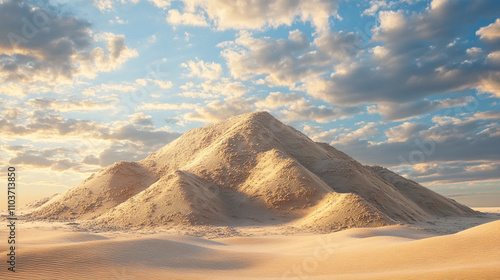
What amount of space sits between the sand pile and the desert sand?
0.33 ft

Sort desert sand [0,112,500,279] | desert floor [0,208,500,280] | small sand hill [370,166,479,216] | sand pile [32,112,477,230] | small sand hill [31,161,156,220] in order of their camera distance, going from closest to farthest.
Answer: desert floor [0,208,500,280] → desert sand [0,112,500,279] → sand pile [32,112,477,230] → small sand hill [31,161,156,220] → small sand hill [370,166,479,216]

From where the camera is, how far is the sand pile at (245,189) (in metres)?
21.9

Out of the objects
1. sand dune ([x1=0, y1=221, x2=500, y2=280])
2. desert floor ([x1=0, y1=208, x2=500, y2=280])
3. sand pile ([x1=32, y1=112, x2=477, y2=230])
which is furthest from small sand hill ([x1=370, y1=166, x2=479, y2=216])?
sand dune ([x1=0, y1=221, x2=500, y2=280])

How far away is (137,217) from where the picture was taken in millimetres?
22156

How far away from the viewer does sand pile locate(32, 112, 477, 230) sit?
21.9m

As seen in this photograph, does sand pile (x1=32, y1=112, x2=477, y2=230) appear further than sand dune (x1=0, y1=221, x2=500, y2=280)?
Yes

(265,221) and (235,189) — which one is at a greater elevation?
(235,189)

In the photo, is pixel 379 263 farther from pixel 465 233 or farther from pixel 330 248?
pixel 330 248

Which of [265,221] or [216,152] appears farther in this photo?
[216,152]

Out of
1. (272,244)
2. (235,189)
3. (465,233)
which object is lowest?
(272,244)

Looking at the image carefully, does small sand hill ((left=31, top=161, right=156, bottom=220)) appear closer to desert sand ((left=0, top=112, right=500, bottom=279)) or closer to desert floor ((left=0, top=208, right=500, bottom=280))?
desert sand ((left=0, top=112, right=500, bottom=279))

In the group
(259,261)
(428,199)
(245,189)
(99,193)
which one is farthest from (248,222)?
(428,199)

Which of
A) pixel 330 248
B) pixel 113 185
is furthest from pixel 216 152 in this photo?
pixel 330 248

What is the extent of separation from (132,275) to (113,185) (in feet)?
78.1
